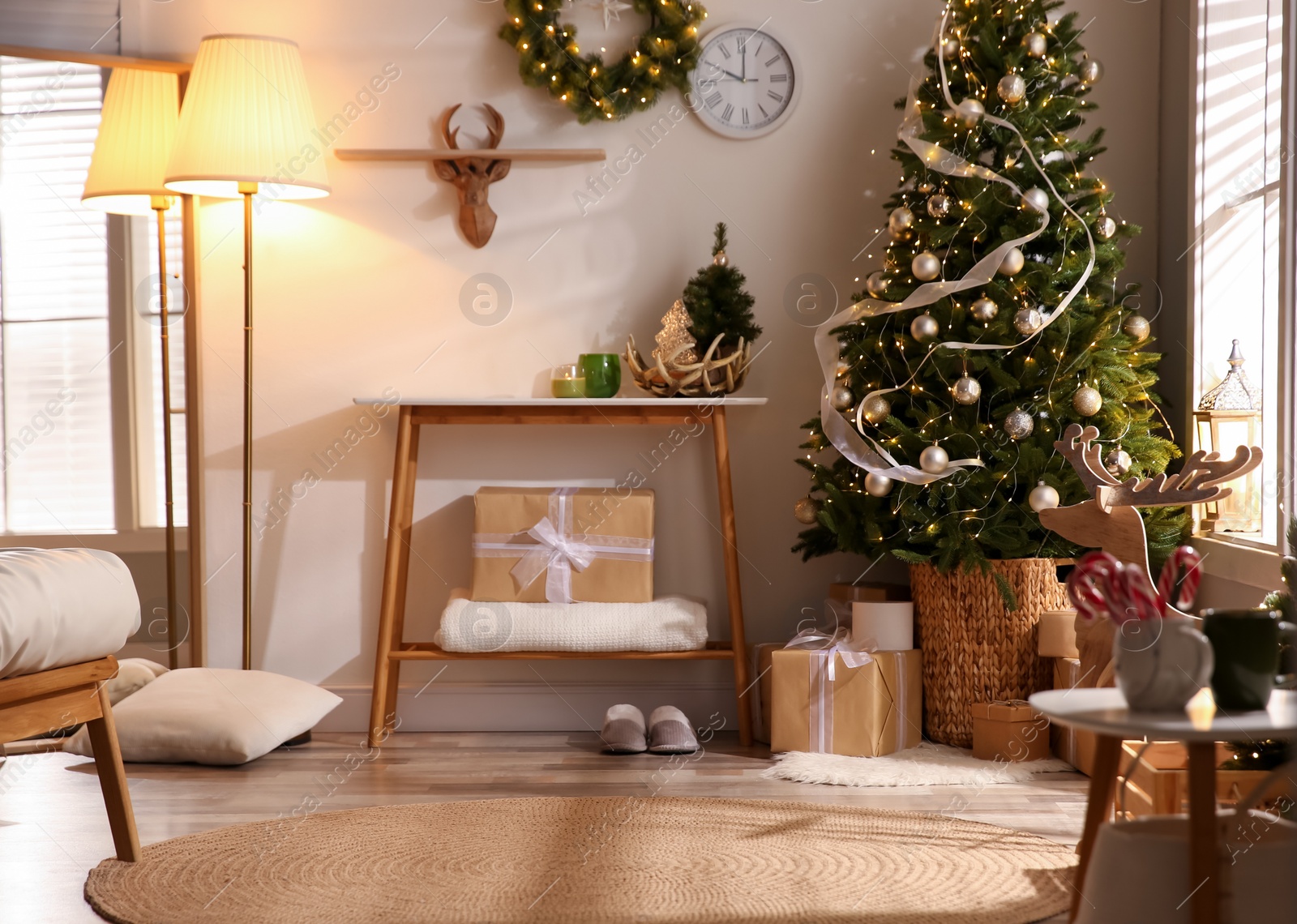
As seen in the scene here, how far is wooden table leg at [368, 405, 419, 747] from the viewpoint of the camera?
9.20 feet

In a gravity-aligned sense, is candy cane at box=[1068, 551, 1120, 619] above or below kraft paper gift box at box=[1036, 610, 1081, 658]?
above

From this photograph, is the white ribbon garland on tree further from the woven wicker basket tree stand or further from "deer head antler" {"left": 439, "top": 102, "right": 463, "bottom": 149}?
"deer head antler" {"left": 439, "top": 102, "right": 463, "bottom": 149}

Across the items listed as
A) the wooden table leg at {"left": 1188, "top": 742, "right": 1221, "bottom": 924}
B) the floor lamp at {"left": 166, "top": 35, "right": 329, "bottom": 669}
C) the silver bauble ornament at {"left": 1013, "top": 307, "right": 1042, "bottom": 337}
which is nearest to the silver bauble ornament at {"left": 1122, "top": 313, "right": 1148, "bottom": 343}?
the silver bauble ornament at {"left": 1013, "top": 307, "right": 1042, "bottom": 337}

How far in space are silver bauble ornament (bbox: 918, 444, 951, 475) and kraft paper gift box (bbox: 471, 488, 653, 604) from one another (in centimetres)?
74

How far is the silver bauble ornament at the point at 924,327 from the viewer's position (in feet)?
8.22

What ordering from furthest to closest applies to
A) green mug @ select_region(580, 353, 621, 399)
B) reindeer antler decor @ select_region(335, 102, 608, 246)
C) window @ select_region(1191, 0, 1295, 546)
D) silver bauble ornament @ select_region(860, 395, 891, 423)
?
reindeer antler decor @ select_region(335, 102, 608, 246)
green mug @ select_region(580, 353, 621, 399)
silver bauble ornament @ select_region(860, 395, 891, 423)
window @ select_region(1191, 0, 1295, 546)

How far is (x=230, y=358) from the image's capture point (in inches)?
122

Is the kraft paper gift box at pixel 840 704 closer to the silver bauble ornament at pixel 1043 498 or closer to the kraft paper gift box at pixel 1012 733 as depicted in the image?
the kraft paper gift box at pixel 1012 733

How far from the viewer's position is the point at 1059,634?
249 centimetres

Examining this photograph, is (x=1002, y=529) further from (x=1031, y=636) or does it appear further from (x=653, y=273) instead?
(x=653, y=273)

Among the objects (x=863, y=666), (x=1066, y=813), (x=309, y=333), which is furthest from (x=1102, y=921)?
(x=309, y=333)

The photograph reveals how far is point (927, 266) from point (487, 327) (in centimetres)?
120

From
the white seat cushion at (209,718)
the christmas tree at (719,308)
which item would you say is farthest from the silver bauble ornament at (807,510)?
Answer: the white seat cushion at (209,718)

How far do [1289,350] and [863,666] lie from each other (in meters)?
1.10
